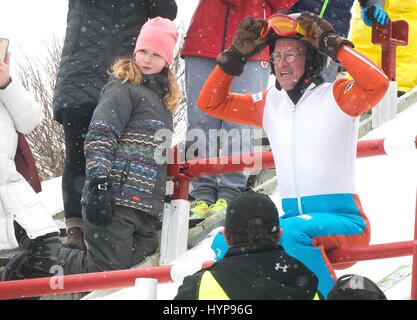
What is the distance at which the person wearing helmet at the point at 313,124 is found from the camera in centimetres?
435

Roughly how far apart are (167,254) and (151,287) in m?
2.86

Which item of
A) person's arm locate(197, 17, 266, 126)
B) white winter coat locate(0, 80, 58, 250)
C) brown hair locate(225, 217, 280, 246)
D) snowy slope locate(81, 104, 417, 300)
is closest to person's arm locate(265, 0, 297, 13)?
snowy slope locate(81, 104, 417, 300)

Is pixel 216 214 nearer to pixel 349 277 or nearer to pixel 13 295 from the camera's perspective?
pixel 13 295

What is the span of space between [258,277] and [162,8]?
11.1 ft

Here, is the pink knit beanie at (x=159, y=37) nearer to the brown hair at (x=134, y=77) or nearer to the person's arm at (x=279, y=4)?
the brown hair at (x=134, y=77)

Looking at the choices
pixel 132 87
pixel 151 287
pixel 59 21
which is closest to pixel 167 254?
pixel 132 87

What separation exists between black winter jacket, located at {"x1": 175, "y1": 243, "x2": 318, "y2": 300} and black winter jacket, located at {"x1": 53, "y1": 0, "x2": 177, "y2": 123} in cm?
299

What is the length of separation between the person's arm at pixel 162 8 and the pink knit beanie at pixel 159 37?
6.7 inches

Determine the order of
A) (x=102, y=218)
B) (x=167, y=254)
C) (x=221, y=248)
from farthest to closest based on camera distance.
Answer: (x=167, y=254) → (x=102, y=218) → (x=221, y=248)

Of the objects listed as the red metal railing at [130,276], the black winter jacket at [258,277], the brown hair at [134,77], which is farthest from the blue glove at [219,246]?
the brown hair at [134,77]

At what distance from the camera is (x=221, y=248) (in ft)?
14.0

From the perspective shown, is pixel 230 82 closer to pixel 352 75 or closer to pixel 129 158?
pixel 352 75

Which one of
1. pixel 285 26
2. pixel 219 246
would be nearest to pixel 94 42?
pixel 285 26

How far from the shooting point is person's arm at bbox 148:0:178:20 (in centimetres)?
643
